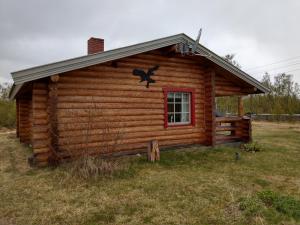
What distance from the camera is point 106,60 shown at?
720 cm

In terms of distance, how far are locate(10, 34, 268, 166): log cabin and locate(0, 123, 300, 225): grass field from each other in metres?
0.98

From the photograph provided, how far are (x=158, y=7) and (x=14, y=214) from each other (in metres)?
16.5

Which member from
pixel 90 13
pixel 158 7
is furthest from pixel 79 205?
pixel 158 7

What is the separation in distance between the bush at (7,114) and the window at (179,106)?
17482 millimetres

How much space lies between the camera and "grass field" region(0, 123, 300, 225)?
407 cm

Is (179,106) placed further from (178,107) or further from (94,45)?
(94,45)

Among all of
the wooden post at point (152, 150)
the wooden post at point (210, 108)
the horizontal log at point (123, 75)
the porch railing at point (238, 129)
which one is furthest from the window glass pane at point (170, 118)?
the porch railing at point (238, 129)

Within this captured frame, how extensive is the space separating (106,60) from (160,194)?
4.09 meters

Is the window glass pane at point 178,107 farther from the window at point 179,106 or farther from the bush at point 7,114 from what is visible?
the bush at point 7,114

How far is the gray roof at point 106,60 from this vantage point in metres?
6.23

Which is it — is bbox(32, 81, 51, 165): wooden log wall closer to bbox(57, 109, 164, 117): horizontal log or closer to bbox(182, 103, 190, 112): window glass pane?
bbox(57, 109, 164, 117): horizontal log

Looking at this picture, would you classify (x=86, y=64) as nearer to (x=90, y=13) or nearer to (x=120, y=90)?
(x=120, y=90)

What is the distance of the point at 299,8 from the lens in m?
19.8

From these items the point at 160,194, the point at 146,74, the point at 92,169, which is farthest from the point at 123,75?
the point at 160,194
